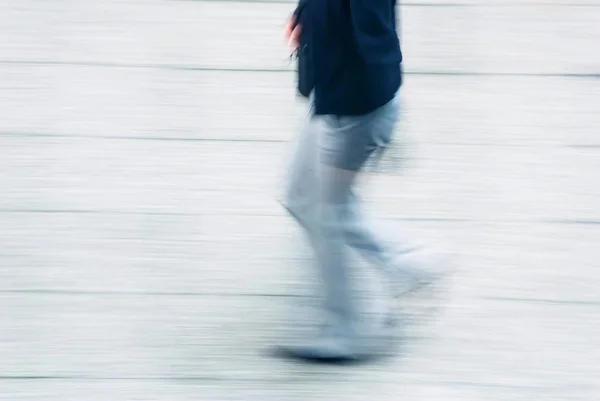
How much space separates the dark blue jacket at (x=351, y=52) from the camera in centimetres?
303

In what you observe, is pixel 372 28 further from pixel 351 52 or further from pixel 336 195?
pixel 336 195

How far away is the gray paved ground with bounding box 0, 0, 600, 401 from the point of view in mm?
3590

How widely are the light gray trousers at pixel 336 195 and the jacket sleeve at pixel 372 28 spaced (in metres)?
0.22

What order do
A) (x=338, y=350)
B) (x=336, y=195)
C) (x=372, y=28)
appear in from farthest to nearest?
(x=338, y=350) → (x=336, y=195) → (x=372, y=28)

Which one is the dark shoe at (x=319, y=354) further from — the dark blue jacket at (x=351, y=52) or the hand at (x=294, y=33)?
the hand at (x=294, y=33)

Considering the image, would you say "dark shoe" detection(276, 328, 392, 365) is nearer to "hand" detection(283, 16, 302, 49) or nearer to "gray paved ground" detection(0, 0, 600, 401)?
"gray paved ground" detection(0, 0, 600, 401)

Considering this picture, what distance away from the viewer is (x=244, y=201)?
4.35 metres

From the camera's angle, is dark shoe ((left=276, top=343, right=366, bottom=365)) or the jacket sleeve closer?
the jacket sleeve

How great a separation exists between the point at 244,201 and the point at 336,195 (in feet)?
3.37

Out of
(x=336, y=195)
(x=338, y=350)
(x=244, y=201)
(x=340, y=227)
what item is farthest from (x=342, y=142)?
(x=244, y=201)

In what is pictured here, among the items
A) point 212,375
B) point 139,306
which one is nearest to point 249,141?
point 139,306

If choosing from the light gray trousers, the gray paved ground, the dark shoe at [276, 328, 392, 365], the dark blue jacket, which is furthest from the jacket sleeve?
the dark shoe at [276, 328, 392, 365]

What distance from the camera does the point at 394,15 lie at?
319 cm

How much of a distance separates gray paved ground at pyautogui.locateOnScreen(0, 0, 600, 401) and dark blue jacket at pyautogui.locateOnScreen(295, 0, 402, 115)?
0.40 metres
